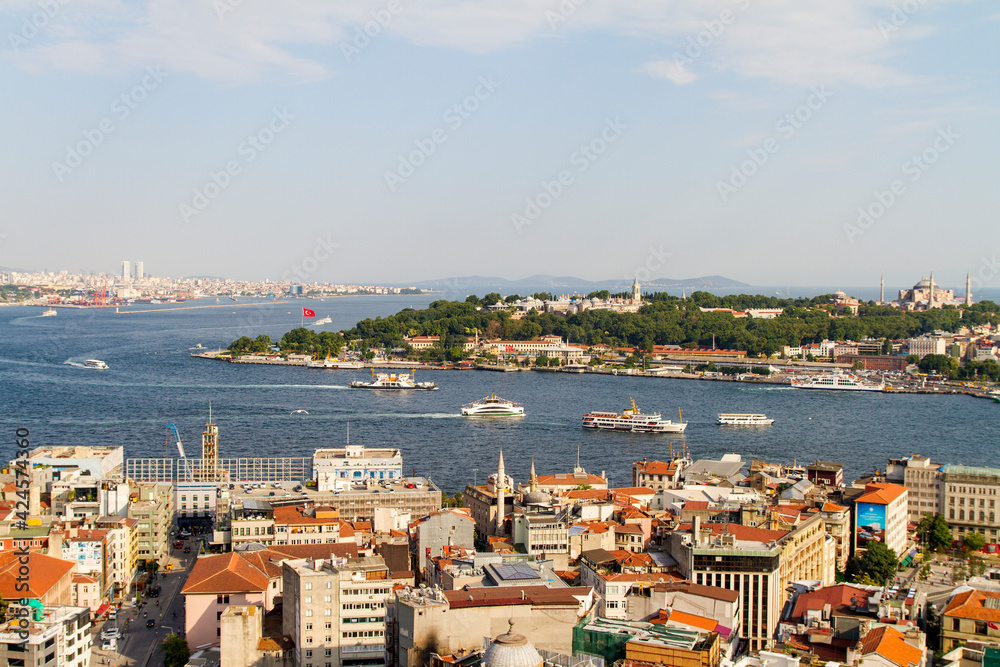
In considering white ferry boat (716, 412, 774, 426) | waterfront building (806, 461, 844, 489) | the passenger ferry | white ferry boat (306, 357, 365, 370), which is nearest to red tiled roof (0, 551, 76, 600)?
waterfront building (806, 461, 844, 489)

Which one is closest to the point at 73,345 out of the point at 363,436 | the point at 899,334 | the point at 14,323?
the point at 14,323

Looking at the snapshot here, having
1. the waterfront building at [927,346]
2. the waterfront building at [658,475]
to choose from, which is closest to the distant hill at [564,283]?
the waterfront building at [927,346]

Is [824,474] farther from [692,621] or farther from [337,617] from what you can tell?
[337,617]

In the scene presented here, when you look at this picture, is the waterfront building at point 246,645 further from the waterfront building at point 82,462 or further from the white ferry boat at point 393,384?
the white ferry boat at point 393,384

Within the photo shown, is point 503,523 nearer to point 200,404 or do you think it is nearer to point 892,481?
point 892,481

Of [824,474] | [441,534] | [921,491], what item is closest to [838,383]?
[824,474]
